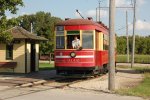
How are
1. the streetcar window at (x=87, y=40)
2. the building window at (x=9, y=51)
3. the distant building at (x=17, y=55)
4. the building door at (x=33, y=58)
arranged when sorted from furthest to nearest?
the building door at (x=33, y=58), the building window at (x=9, y=51), the distant building at (x=17, y=55), the streetcar window at (x=87, y=40)

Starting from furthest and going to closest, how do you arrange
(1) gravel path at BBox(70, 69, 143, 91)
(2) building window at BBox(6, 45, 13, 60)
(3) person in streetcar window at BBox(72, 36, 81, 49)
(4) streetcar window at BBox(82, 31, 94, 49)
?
(2) building window at BBox(6, 45, 13, 60) < (4) streetcar window at BBox(82, 31, 94, 49) < (3) person in streetcar window at BBox(72, 36, 81, 49) < (1) gravel path at BBox(70, 69, 143, 91)

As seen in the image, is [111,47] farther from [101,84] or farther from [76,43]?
[76,43]

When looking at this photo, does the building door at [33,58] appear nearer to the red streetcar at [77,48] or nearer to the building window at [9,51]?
the building window at [9,51]

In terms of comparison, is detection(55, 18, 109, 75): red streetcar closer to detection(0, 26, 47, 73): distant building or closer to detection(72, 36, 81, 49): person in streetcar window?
detection(72, 36, 81, 49): person in streetcar window

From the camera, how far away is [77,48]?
25.6m

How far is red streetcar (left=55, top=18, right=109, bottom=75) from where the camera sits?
25.6 metres

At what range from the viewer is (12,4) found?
2627 cm

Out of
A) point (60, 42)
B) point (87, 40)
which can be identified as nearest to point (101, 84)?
point (87, 40)

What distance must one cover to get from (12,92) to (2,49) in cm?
1610

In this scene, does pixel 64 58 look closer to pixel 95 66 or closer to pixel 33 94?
pixel 95 66

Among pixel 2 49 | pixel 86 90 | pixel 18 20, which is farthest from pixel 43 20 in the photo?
pixel 86 90

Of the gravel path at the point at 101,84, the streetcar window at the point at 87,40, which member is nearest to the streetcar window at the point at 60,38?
the streetcar window at the point at 87,40

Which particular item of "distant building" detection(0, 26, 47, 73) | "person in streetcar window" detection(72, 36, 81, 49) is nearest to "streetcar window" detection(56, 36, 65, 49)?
"person in streetcar window" detection(72, 36, 81, 49)

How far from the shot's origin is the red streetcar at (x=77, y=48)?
25578 millimetres
